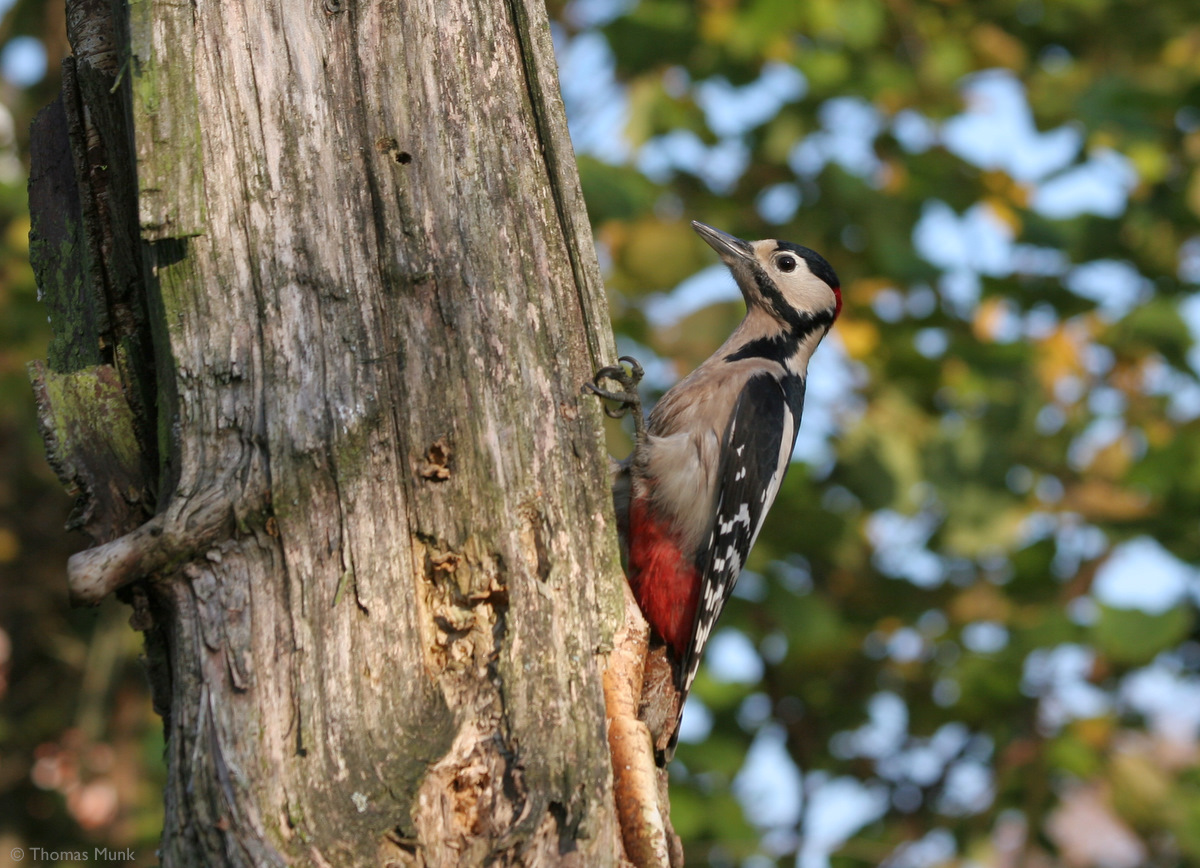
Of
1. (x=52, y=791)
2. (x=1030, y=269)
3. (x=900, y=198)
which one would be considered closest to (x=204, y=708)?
(x=900, y=198)

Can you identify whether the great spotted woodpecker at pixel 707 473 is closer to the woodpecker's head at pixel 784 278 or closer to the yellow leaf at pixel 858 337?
the woodpecker's head at pixel 784 278

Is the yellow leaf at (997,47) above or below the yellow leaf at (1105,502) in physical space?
above

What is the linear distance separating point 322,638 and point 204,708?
8.0 inches

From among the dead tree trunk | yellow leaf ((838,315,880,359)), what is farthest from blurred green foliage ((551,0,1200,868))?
the dead tree trunk

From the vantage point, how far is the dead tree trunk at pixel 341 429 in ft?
5.75

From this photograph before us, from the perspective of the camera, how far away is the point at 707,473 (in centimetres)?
355

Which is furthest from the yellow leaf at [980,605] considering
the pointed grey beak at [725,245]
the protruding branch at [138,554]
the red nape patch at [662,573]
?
the protruding branch at [138,554]

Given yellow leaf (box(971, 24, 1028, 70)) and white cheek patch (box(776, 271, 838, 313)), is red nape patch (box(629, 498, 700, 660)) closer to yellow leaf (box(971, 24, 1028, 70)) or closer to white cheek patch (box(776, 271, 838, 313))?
white cheek patch (box(776, 271, 838, 313))

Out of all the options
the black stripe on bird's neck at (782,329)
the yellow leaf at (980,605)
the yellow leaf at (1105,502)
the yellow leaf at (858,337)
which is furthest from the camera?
the yellow leaf at (858,337)

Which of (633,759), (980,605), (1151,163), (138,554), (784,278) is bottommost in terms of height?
(980,605)

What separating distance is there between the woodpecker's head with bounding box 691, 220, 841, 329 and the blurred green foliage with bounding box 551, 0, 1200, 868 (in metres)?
0.22

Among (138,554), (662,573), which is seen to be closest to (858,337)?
(662,573)

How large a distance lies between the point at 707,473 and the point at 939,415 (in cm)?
207

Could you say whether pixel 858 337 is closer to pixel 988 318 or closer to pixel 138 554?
pixel 988 318
